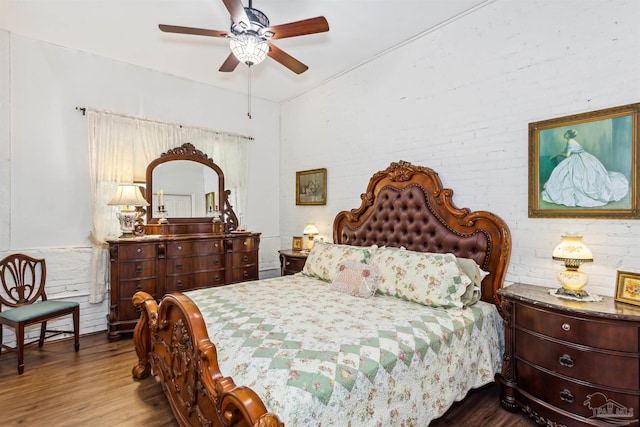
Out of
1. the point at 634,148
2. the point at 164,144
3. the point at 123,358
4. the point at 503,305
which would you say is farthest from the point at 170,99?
the point at 634,148

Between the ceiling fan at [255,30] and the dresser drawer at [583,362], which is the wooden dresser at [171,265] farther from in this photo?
the dresser drawer at [583,362]

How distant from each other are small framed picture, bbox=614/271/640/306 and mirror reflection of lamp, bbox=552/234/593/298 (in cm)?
17

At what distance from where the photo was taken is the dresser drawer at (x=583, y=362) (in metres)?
1.79

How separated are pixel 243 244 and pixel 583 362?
3.72 m

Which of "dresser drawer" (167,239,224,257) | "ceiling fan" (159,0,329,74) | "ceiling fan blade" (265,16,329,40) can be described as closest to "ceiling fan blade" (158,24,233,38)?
"ceiling fan" (159,0,329,74)

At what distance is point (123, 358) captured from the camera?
310 centimetres

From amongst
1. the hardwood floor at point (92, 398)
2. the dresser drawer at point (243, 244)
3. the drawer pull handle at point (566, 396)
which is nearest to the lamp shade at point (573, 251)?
the drawer pull handle at point (566, 396)

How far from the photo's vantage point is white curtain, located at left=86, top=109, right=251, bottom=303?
3.75 m

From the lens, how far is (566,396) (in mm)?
1977

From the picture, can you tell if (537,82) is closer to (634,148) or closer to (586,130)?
(586,130)

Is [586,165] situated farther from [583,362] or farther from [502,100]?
[583,362]

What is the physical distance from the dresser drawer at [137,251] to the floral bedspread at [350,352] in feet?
4.57

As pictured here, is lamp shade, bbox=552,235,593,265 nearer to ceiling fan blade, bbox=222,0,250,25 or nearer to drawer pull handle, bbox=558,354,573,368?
drawer pull handle, bbox=558,354,573,368

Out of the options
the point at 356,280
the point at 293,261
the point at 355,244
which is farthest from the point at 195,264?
the point at 356,280
